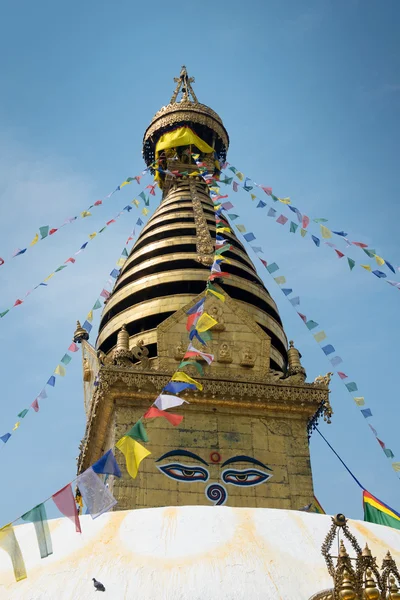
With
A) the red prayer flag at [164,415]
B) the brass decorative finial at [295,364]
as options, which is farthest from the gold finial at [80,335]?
the red prayer flag at [164,415]

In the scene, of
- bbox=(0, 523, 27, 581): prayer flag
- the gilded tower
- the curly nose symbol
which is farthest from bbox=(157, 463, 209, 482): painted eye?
bbox=(0, 523, 27, 581): prayer flag

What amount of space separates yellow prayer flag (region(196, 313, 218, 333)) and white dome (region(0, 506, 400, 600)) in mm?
4849

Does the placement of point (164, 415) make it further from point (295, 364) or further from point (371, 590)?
point (295, 364)

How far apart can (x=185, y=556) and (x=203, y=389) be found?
681cm

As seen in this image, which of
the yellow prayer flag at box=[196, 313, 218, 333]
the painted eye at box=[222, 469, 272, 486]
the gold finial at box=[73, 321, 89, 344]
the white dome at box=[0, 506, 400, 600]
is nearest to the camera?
the white dome at box=[0, 506, 400, 600]

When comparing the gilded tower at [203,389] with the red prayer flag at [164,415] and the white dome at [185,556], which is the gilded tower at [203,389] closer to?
the red prayer flag at [164,415]

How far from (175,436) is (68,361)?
313 centimetres

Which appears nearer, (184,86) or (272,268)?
(272,268)

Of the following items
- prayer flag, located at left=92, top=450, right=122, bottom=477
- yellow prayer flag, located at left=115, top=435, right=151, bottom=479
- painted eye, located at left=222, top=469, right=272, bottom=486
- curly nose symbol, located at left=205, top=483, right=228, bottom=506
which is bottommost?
prayer flag, located at left=92, top=450, right=122, bottom=477

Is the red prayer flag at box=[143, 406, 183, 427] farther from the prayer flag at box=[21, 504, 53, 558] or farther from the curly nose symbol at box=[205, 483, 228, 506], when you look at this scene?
the curly nose symbol at box=[205, 483, 228, 506]

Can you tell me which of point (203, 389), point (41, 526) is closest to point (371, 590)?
point (41, 526)

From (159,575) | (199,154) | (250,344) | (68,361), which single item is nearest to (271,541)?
(159,575)

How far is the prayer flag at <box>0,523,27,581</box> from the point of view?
22.0ft

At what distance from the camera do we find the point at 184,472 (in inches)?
496
